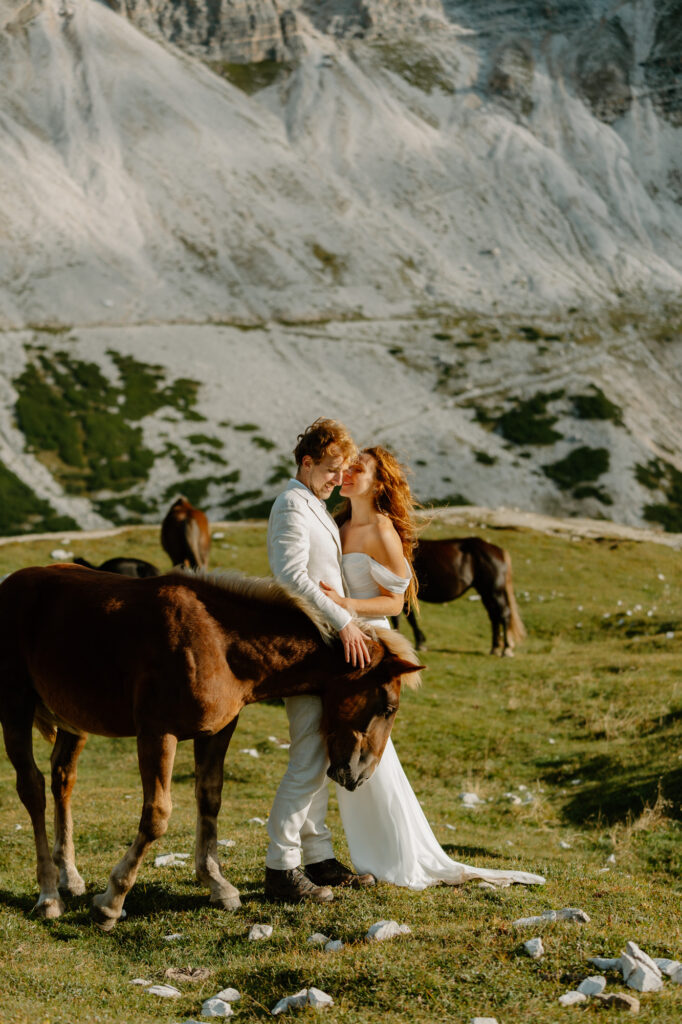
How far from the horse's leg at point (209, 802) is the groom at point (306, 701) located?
0.46 meters

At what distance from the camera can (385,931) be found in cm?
Answer: 677

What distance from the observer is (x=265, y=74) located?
13675 centimetres

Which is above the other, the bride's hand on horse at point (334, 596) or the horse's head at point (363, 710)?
the bride's hand on horse at point (334, 596)

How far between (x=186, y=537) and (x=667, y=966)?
75.3 feet

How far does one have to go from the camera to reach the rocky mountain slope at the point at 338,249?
3014 inches

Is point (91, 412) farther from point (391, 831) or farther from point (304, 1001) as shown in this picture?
point (304, 1001)

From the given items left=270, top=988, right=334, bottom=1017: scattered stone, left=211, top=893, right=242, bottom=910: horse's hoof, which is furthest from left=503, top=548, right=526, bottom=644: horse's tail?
left=270, top=988, right=334, bottom=1017: scattered stone

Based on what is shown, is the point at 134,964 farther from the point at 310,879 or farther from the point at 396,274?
the point at 396,274

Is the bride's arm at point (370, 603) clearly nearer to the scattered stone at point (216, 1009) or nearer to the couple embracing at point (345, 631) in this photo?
the couple embracing at point (345, 631)

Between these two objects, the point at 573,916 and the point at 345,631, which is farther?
the point at 345,631

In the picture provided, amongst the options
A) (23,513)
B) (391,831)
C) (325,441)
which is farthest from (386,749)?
(23,513)

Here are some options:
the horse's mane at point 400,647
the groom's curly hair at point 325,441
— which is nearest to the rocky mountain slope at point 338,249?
the groom's curly hair at point 325,441

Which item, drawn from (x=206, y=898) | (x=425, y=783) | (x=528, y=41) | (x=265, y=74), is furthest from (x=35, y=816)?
(x=528, y=41)

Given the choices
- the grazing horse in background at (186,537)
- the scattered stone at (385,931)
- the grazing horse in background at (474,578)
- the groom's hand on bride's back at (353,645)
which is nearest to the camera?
the scattered stone at (385,931)
